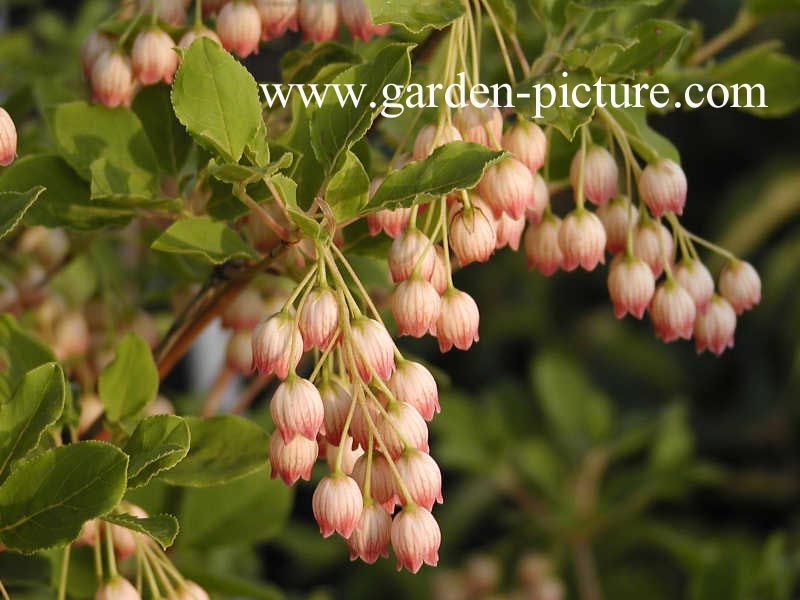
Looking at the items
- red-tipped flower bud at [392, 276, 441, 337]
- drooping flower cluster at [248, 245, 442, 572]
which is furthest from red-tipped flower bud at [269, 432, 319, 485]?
red-tipped flower bud at [392, 276, 441, 337]

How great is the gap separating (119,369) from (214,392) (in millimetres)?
481

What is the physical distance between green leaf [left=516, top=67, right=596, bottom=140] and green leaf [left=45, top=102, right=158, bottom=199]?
314mm

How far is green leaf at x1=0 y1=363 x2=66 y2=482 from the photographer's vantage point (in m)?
0.77

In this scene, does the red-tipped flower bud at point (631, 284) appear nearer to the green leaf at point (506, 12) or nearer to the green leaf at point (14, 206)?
the green leaf at point (506, 12)

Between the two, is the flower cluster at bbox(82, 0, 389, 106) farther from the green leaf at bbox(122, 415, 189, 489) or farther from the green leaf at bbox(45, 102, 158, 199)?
the green leaf at bbox(122, 415, 189, 489)

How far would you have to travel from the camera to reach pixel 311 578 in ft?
9.23

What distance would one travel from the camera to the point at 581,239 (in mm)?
908

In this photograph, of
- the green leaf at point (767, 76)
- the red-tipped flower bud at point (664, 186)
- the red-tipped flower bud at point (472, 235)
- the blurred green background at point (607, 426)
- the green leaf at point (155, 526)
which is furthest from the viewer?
the blurred green background at point (607, 426)

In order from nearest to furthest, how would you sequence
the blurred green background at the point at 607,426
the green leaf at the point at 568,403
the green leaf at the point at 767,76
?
the green leaf at the point at 767,76
the blurred green background at the point at 607,426
the green leaf at the point at 568,403

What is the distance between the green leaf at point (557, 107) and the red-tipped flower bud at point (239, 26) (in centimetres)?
22

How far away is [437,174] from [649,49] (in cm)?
23

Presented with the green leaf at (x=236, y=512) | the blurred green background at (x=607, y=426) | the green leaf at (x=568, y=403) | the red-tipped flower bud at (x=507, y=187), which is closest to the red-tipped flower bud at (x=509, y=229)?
the red-tipped flower bud at (x=507, y=187)

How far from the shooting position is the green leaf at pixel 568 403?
2199 millimetres

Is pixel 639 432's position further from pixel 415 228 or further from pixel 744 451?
pixel 415 228
